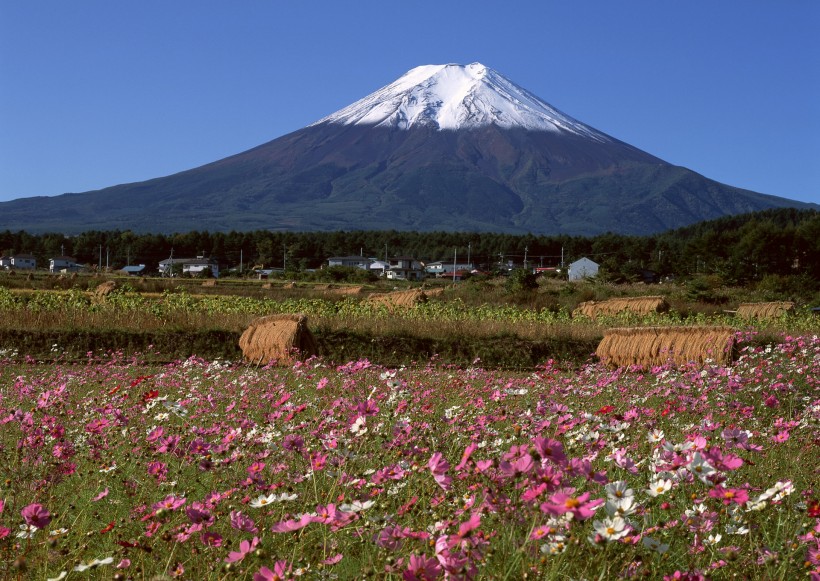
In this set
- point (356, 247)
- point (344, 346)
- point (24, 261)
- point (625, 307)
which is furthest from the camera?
point (356, 247)

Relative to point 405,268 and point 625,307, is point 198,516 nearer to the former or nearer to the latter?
point 625,307

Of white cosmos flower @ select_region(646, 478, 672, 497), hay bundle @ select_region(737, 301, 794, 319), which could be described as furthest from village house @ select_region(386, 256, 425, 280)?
white cosmos flower @ select_region(646, 478, 672, 497)

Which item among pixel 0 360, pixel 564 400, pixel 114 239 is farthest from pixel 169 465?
pixel 114 239

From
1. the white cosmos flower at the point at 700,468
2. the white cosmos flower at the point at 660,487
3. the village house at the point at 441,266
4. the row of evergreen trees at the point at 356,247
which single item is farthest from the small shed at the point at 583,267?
the white cosmos flower at the point at 700,468

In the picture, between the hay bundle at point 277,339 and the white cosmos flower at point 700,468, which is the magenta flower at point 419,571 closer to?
the white cosmos flower at point 700,468

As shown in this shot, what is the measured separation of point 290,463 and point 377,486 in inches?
41.3

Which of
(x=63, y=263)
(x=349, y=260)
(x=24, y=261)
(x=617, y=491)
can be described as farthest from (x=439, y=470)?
(x=24, y=261)

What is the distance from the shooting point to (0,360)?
13750 millimetres

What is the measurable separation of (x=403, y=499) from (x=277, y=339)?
504 inches

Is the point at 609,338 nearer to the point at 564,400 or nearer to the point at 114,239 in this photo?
the point at 564,400

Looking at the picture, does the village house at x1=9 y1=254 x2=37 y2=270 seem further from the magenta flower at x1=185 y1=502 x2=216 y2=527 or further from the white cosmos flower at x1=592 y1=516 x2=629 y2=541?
the white cosmos flower at x1=592 y1=516 x2=629 y2=541

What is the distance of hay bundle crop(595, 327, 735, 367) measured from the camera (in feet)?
47.9

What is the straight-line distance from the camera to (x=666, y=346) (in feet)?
48.7

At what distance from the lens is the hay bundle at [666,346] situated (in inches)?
574
